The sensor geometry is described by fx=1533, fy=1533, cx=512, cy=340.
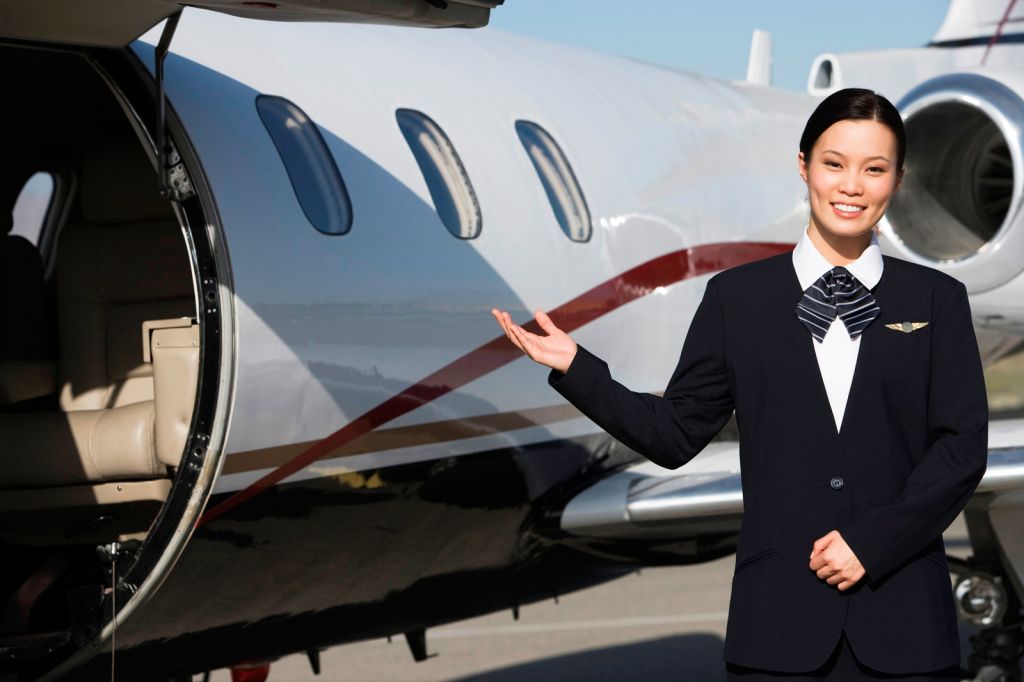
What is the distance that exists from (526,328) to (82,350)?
1799mm

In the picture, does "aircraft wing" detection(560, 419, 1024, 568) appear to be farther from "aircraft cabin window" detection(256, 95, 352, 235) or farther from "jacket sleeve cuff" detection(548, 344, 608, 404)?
"jacket sleeve cuff" detection(548, 344, 608, 404)

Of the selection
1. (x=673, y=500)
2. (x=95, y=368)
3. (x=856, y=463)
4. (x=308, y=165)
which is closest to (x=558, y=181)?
(x=673, y=500)

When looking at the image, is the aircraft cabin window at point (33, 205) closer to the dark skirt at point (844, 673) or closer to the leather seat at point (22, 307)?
the leather seat at point (22, 307)

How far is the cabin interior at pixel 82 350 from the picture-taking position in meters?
5.48

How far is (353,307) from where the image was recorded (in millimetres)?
5375

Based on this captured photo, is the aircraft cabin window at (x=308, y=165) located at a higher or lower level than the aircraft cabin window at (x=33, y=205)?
higher

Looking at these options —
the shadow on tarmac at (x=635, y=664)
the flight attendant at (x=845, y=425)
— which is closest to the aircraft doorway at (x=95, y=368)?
the flight attendant at (x=845, y=425)

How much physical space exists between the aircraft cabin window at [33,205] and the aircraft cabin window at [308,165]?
6.12 feet

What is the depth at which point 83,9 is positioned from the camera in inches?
174

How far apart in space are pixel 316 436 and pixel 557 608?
7.95m

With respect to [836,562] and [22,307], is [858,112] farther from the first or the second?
[22,307]

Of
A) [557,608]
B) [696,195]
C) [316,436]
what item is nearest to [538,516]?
[316,436]

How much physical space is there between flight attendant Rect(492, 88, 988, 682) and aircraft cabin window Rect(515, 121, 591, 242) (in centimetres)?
378

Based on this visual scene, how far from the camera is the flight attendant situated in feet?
9.50
